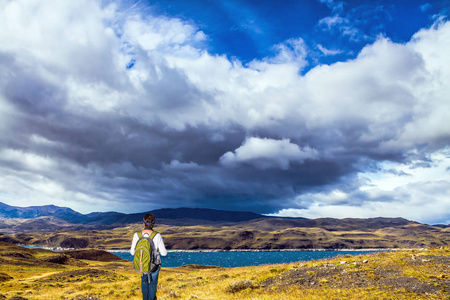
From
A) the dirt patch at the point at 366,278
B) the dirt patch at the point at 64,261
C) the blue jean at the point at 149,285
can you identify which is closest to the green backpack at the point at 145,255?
the blue jean at the point at 149,285

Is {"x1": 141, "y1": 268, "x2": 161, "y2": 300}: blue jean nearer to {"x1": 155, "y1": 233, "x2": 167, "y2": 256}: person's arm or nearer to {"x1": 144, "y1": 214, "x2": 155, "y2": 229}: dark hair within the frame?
{"x1": 155, "y1": 233, "x2": 167, "y2": 256}: person's arm

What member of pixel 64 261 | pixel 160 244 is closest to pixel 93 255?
pixel 64 261

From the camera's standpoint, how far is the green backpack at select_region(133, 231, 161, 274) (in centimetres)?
1176

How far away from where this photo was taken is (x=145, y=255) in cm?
1175

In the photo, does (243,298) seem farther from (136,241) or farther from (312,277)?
(136,241)

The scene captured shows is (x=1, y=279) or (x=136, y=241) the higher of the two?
(x=136, y=241)

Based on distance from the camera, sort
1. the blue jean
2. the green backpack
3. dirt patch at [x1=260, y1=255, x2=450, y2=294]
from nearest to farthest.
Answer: the green backpack → the blue jean → dirt patch at [x1=260, y1=255, x2=450, y2=294]

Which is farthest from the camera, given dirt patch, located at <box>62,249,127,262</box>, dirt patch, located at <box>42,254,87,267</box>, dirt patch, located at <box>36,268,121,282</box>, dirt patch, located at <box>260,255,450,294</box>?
dirt patch, located at <box>62,249,127,262</box>

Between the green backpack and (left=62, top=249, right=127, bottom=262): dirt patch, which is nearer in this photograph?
the green backpack

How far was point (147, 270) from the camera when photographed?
11.8m

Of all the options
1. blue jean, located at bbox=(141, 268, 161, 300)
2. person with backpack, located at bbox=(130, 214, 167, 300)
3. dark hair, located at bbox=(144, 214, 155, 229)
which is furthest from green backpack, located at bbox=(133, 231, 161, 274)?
dark hair, located at bbox=(144, 214, 155, 229)

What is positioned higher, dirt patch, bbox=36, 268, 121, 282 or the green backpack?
the green backpack

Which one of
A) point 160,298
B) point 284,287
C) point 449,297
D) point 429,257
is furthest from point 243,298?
point 429,257

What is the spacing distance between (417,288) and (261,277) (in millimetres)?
11086
